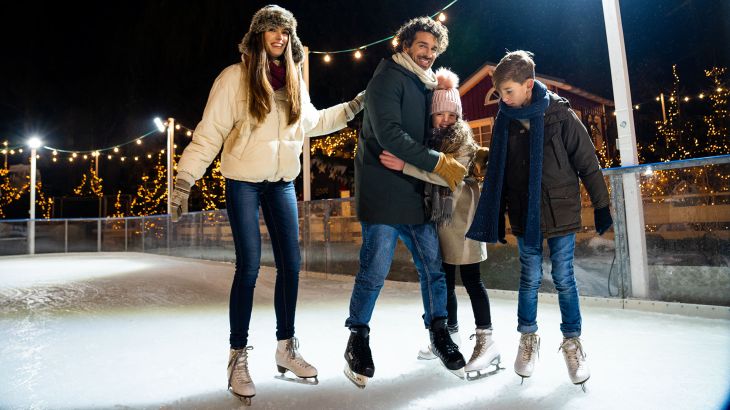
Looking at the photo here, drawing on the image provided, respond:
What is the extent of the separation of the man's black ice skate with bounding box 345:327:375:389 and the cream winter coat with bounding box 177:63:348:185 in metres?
0.69

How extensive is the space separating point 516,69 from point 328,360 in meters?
1.47

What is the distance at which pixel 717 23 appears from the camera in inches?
575

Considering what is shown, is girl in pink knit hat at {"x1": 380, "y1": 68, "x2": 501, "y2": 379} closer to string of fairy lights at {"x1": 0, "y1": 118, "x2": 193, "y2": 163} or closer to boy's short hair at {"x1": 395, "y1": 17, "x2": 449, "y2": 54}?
boy's short hair at {"x1": 395, "y1": 17, "x2": 449, "y2": 54}

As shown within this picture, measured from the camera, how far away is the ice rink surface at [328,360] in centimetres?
162

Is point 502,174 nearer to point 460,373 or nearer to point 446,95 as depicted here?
point 446,95

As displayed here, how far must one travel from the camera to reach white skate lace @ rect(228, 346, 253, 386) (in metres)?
1.67

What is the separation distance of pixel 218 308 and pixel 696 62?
61.9 ft

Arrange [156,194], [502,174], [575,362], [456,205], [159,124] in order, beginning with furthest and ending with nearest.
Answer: [156,194] < [159,124] < [456,205] < [502,174] < [575,362]

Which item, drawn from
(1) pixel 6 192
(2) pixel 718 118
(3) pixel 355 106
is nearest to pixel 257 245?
(3) pixel 355 106

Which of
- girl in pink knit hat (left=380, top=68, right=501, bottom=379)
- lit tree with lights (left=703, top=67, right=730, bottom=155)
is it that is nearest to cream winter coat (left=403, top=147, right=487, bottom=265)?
girl in pink knit hat (left=380, top=68, right=501, bottom=379)

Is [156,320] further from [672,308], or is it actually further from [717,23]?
[717,23]

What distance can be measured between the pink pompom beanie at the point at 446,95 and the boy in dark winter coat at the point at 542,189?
18 centimetres

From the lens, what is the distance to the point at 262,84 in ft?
5.86

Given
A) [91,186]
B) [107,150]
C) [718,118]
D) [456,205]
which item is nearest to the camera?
[456,205]
